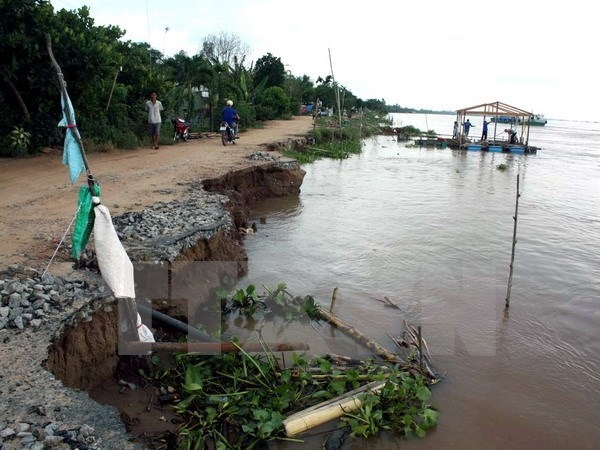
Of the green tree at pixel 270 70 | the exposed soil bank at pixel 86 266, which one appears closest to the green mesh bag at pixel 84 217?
the exposed soil bank at pixel 86 266

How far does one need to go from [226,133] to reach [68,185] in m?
7.54

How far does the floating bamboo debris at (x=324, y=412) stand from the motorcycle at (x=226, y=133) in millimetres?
12331

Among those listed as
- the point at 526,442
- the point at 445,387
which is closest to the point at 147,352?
the point at 445,387

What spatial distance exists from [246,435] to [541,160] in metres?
26.9

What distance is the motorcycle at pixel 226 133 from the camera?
15.3 meters

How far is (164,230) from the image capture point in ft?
19.8

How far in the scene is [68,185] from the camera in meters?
8.46

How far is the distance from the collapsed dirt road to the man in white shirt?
1.42ft

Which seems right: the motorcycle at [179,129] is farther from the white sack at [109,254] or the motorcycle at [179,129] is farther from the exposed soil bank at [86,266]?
the white sack at [109,254]

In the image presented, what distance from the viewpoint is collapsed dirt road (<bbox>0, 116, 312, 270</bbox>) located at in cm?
552

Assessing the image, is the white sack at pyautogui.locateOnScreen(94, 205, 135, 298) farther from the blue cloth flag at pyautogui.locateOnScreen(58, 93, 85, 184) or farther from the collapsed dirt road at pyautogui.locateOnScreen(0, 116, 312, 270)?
the collapsed dirt road at pyautogui.locateOnScreen(0, 116, 312, 270)

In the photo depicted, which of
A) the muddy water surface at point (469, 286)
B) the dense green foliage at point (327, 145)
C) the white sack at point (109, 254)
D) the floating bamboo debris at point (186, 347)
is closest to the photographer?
→ the white sack at point (109, 254)

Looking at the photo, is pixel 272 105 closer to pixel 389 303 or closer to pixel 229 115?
pixel 229 115

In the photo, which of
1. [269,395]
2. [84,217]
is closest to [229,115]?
[84,217]
